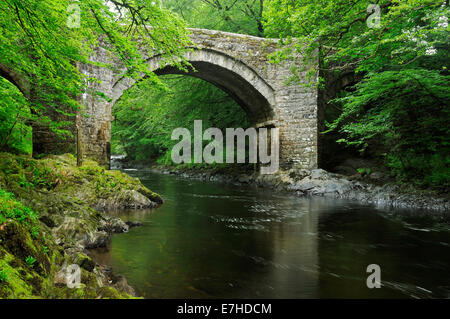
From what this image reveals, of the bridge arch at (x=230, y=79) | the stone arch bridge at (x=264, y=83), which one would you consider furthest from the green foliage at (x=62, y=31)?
the stone arch bridge at (x=264, y=83)

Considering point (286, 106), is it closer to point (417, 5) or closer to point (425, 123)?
point (425, 123)

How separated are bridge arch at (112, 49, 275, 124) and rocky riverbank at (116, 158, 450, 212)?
2.36 meters

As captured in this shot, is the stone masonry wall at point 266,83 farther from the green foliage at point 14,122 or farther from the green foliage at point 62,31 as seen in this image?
A: the green foliage at point 62,31

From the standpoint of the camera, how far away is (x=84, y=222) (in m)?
3.44

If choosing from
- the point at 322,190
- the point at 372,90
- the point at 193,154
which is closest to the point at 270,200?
the point at 322,190

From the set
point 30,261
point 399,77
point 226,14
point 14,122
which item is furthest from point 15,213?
point 226,14

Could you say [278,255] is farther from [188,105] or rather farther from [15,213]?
[188,105]

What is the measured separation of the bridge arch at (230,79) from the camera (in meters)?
8.52

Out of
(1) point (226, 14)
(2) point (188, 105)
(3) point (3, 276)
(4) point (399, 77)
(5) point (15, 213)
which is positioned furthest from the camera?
(2) point (188, 105)

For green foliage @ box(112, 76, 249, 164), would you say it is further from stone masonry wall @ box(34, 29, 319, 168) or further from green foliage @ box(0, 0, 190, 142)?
green foliage @ box(0, 0, 190, 142)

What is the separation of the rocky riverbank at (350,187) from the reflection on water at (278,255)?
1.36m

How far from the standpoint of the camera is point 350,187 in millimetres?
8305

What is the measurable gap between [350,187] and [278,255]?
19.2 ft

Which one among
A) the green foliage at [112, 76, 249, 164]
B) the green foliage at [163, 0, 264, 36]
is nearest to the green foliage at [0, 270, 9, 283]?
the green foliage at [112, 76, 249, 164]
